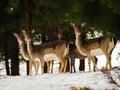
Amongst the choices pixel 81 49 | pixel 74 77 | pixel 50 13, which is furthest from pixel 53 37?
pixel 50 13

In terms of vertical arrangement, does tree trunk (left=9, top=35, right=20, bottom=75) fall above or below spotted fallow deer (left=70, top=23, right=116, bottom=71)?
below

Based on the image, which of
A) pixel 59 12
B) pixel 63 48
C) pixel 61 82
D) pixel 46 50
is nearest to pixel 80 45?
pixel 63 48

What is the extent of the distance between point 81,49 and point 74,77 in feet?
14.7

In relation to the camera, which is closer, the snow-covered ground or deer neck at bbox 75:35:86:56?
the snow-covered ground

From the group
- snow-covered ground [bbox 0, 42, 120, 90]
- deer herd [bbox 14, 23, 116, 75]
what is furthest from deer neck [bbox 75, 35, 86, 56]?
Result: snow-covered ground [bbox 0, 42, 120, 90]

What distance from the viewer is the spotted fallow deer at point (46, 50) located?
14.2 m

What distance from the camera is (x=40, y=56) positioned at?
14172 mm

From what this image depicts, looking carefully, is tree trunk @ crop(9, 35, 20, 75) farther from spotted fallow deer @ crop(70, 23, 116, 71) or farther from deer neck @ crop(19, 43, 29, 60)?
spotted fallow deer @ crop(70, 23, 116, 71)

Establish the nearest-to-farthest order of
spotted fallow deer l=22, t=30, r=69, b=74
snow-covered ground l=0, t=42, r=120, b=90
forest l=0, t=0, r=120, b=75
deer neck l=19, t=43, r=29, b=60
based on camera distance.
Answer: forest l=0, t=0, r=120, b=75 → snow-covered ground l=0, t=42, r=120, b=90 → spotted fallow deer l=22, t=30, r=69, b=74 → deer neck l=19, t=43, r=29, b=60

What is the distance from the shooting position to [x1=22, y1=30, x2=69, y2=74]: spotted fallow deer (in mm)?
14188

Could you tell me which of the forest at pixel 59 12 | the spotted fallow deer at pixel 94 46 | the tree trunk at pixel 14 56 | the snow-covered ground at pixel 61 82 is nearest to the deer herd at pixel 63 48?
the spotted fallow deer at pixel 94 46

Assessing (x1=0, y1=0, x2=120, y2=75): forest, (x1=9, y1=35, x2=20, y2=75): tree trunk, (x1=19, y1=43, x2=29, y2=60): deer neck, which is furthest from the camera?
(x1=9, y1=35, x2=20, y2=75): tree trunk

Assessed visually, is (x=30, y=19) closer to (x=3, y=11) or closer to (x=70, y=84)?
(x=3, y=11)

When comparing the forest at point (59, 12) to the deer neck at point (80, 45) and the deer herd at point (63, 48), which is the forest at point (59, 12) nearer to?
the deer herd at point (63, 48)
